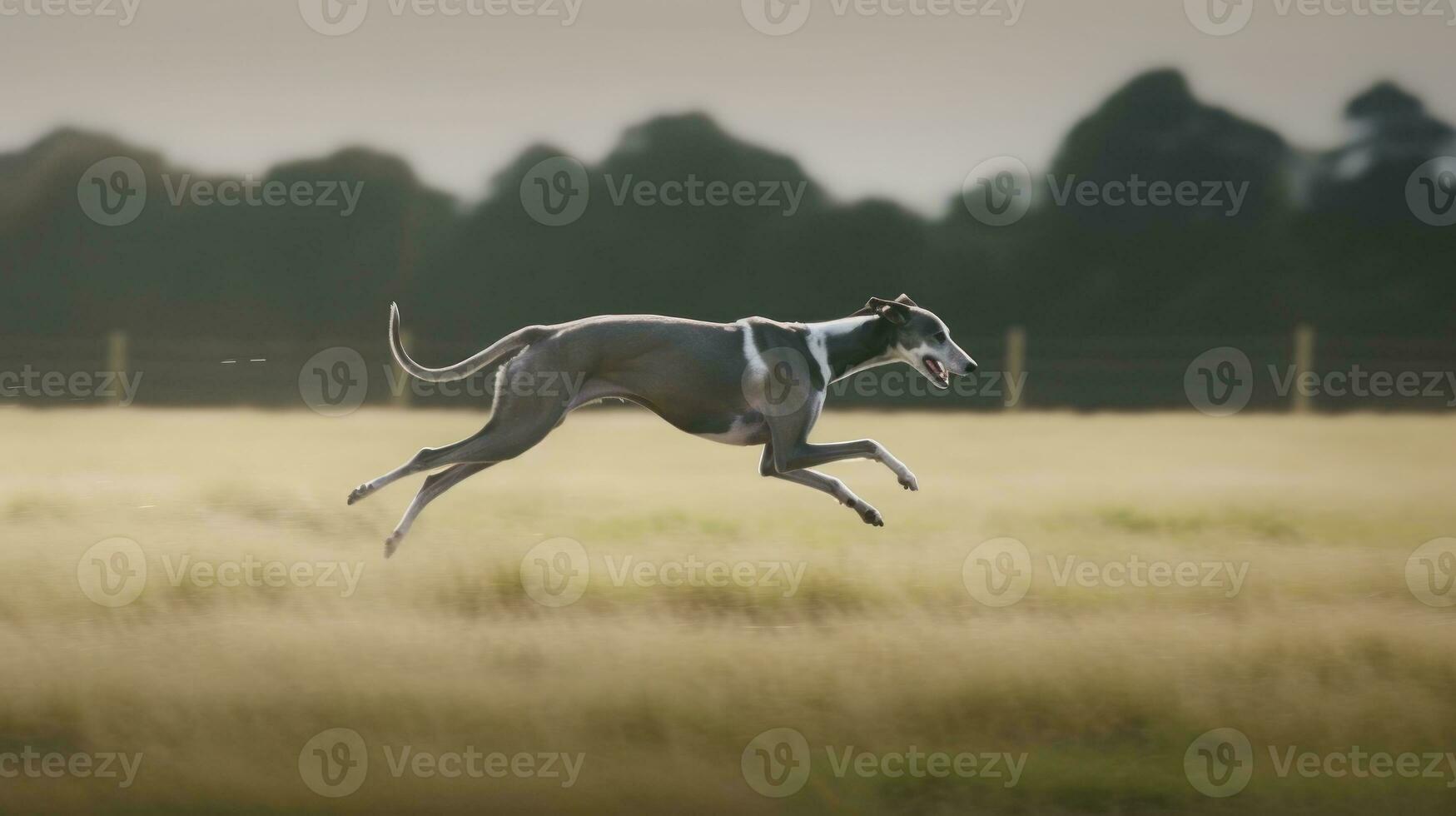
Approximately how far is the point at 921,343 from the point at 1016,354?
10358mm

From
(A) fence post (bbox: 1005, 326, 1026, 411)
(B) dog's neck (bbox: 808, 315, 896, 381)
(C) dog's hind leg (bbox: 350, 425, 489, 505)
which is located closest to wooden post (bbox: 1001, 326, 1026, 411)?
(A) fence post (bbox: 1005, 326, 1026, 411)

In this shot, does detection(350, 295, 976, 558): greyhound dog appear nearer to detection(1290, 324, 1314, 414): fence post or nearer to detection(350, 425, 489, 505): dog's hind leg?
detection(350, 425, 489, 505): dog's hind leg

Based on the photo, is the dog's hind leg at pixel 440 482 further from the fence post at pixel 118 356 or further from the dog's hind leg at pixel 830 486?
the fence post at pixel 118 356

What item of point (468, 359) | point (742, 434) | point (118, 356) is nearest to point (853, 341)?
point (742, 434)

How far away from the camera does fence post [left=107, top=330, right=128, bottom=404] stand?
52.9ft

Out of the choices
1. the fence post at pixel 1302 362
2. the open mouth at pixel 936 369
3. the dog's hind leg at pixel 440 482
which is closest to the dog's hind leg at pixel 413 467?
the dog's hind leg at pixel 440 482

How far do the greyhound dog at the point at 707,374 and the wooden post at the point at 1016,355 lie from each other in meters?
10.1

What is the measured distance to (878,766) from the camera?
418 cm

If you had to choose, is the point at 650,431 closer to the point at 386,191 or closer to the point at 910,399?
the point at 910,399

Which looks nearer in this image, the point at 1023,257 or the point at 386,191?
the point at 386,191

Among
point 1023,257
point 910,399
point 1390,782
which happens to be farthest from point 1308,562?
point 1023,257

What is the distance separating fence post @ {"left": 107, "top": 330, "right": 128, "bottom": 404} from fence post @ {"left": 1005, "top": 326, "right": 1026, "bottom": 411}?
1142cm

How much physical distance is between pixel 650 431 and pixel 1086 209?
8779 millimetres

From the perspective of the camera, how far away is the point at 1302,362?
598 inches
